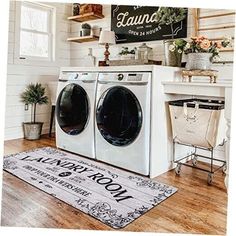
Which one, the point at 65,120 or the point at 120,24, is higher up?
the point at 120,24

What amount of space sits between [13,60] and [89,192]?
8.45 feet

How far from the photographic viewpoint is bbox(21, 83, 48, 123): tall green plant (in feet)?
12.6

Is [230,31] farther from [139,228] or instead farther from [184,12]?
[139,228]

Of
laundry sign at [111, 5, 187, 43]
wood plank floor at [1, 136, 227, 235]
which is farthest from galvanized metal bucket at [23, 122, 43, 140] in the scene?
laundry sign at [111, 5, 187, 43]

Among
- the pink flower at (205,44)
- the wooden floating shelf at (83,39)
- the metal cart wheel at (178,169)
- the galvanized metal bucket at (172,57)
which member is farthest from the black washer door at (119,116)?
the wooden floating shelf at (83,39)

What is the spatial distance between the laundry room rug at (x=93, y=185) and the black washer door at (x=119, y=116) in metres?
0.34

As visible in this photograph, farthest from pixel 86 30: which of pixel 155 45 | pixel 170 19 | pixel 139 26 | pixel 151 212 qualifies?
pixel 151 212

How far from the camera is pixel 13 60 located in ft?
12.4

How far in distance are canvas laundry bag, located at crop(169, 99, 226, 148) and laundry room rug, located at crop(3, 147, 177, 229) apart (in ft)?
1.68

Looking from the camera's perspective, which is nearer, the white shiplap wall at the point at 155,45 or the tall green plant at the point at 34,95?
the white shiplap wall at the point at 155,45

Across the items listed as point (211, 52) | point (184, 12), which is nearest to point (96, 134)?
point (211, 52)

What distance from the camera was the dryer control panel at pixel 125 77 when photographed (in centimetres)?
238

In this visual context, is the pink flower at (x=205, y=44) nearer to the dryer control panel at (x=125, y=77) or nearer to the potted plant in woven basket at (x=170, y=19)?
the potted plant in woven basket at (x=170, y=19)

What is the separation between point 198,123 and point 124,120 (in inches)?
27.4
